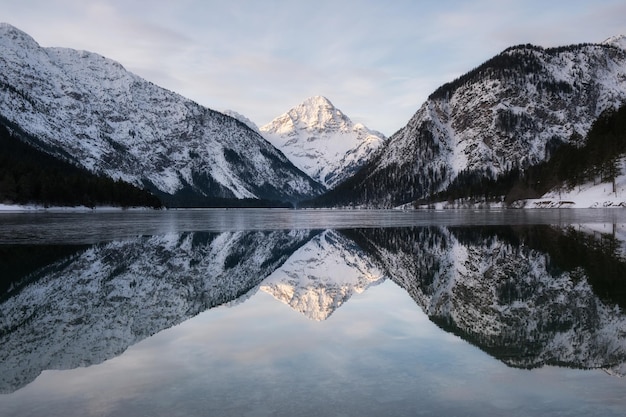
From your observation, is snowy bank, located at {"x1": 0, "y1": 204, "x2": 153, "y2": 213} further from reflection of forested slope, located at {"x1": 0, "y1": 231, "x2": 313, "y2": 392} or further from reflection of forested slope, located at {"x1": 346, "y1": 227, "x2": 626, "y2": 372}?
reflection of forested slope, located at {"x1": 346, "y1": 227, "x2": 626, "y2": 372}

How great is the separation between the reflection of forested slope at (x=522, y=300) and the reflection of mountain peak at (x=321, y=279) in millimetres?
1983

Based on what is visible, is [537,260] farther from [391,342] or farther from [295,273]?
[391,342]

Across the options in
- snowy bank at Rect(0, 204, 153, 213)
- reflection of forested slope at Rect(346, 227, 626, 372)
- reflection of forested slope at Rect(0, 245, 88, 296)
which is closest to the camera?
reflection of forested slope at Rect(346, 227, 626, 372)

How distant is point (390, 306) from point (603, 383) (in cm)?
1116

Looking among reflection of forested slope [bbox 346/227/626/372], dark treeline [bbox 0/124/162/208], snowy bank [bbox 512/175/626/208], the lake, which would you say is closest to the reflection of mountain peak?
the lake

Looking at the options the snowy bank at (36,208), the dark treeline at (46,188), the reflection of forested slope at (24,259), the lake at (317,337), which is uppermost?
the dark treeline at (46,188)

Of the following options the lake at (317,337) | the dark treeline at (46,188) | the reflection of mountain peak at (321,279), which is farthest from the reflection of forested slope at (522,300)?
the dark treeline at (46,188)

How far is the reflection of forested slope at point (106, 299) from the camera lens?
15.4m

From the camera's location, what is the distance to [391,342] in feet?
53.6

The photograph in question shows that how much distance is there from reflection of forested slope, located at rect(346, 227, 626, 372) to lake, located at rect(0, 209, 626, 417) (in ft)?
0.32

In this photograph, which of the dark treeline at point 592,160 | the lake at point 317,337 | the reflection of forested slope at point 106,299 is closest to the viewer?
the lake at point 317,337

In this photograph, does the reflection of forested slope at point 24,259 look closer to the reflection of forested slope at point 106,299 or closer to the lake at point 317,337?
the lake at point 317,337

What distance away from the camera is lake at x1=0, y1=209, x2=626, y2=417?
11008mm

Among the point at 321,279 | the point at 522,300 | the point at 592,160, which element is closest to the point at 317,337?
the point at 522,300
